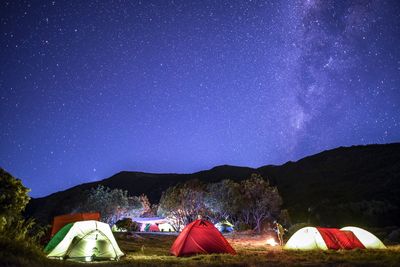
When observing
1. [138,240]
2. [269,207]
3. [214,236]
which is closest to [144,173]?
[269,207]

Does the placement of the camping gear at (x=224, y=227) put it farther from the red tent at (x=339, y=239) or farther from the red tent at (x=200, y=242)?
the red tent at (x=200, y=242)

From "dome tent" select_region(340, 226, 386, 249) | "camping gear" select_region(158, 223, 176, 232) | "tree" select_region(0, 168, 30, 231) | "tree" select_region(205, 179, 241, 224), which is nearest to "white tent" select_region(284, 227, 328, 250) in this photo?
"dome tent" select_region(340, 226, 386, 249)

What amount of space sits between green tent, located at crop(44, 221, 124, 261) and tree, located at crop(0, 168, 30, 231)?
13.9ft

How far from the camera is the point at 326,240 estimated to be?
1881 cm

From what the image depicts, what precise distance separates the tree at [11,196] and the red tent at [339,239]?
1532 cm

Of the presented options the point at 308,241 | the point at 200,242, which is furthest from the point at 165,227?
the point at 200,242

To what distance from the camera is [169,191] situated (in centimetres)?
7006

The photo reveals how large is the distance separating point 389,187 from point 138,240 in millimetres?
58397

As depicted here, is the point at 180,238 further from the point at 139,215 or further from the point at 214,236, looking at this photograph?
the point at 139,215

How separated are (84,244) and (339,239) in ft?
44.7

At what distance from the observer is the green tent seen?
15.0 meters

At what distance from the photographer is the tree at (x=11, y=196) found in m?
10.9

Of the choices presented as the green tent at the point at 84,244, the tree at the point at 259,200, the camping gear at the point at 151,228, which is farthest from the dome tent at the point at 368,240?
the camping gear at the point at 151,228

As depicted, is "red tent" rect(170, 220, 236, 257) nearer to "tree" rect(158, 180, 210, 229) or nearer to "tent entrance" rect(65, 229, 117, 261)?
"tent entrance" rect(65, 229, 117, 261)
